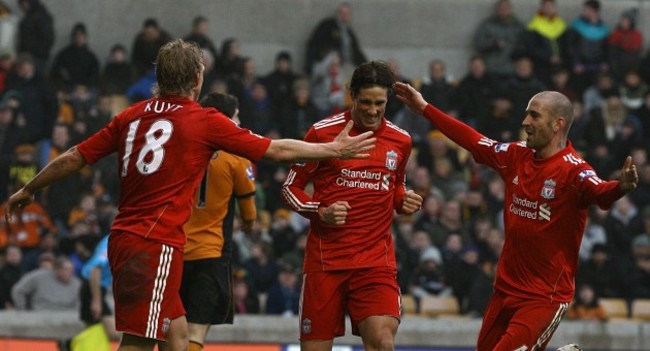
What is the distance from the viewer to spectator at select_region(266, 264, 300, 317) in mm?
17984

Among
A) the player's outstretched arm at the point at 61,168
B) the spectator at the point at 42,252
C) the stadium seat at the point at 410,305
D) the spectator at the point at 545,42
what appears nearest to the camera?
the player's outstretched arm at the point at 61,168

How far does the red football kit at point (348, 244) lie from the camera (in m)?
10.7

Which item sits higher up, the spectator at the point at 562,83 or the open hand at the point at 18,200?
the spectator at the point at 562,83

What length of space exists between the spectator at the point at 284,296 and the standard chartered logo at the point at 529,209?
741cm

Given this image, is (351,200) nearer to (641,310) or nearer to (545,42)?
(641,310)

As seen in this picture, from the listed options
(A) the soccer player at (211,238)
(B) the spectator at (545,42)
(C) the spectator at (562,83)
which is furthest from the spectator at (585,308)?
(A) the soccer player at (211,238)

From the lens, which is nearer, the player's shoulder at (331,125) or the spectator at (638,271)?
the player's shoulder at (331,125)

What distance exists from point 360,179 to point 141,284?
1873mm

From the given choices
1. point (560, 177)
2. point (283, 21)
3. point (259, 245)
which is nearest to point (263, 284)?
point (259, 245)

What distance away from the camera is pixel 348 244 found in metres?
10.8

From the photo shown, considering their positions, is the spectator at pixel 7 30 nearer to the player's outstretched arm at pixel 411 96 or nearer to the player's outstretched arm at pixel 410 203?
the player's outstretched arm at pixel 411 96

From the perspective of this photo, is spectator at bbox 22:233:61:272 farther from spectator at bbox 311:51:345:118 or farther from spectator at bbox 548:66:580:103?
spectator at bbox 548:66:580:103

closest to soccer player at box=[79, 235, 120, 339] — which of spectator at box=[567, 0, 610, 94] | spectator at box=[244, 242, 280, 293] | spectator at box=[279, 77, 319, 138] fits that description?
spectator at box=[244, 242, 280, 293]

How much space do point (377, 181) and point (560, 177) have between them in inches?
50.8
